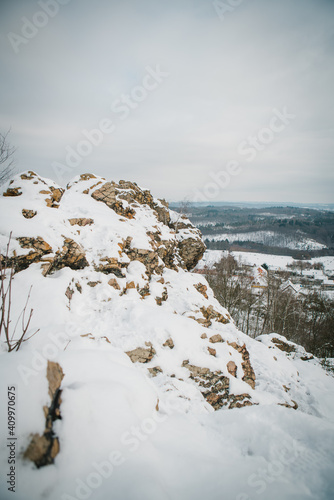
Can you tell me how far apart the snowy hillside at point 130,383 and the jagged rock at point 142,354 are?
3 centimetres

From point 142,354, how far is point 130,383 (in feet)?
12.0

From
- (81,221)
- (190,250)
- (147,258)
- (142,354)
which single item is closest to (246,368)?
(142,354)

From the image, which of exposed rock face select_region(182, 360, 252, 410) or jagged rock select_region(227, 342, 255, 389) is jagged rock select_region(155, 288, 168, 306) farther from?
jagged rock select_region(227, 342, 255, 389)

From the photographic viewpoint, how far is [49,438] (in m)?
1.99

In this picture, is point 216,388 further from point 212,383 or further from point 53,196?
point 53,196

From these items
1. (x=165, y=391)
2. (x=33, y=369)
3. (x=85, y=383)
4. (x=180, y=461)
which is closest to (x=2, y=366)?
(x=33, y=369)

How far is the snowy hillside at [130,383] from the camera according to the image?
2053 mm

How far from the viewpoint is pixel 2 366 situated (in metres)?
2.52

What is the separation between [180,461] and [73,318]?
5.43m

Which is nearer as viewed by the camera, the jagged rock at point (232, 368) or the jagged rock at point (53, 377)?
the jagged rock at point (53, 377)

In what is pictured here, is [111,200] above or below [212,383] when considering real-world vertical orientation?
above

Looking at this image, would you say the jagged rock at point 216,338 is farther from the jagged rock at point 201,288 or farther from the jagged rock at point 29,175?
the jagged rock at point 29,175

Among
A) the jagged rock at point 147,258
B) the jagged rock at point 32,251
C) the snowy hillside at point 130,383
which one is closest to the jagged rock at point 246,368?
the snowy hillside at point 130,383

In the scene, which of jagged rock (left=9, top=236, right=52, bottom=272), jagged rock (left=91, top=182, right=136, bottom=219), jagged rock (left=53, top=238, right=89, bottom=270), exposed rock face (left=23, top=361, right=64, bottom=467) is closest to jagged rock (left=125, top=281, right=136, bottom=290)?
jagged rock (left=53, top=238, right=89, bottom=270)
